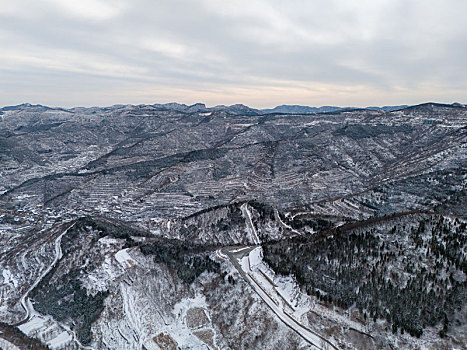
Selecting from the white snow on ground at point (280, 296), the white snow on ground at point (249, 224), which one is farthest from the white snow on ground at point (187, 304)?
the white snow on ground at point (249, 224)

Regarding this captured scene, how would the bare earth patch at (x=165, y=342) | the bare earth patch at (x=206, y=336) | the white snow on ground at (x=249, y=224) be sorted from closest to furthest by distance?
the bare earth patch at (x=206, y=336)
the bare earth patch at (x=165, y=342)
the white snow on ground at (x=249, y=224)

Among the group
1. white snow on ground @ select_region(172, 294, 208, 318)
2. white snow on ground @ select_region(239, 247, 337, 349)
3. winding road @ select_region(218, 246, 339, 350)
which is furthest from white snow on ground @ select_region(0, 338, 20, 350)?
white snow on ground @ select_region(239, 247, 337, 349)

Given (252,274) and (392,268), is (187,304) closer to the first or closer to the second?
(252,274)

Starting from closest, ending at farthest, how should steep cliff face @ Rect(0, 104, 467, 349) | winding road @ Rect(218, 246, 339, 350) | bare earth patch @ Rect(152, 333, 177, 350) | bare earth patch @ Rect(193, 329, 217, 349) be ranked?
winding road @ Rect(218, 246, 339, 350), steep cliff face @ Rect(0, 104, 467, 349), bare earth patch @ Rect(193, 329, 217, 349), bare earth patch @ Rect(152, 333, 177, 350)

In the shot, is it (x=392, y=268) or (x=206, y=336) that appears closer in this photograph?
(x=392, y=268)

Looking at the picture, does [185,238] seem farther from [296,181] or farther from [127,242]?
[296,181]

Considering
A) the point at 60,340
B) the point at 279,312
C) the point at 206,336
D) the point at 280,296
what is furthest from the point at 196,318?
the point at 60,340

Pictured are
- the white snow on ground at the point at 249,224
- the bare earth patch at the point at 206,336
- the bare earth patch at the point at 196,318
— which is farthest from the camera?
the white snow on ground at the point at 249,224

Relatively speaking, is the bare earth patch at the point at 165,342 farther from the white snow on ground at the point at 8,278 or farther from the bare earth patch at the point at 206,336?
the white snow on ground at the point at 8,278

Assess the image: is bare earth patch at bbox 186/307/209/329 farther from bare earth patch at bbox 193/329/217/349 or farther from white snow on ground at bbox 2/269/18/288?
white snow on ground at bbox 2/269/18/288
